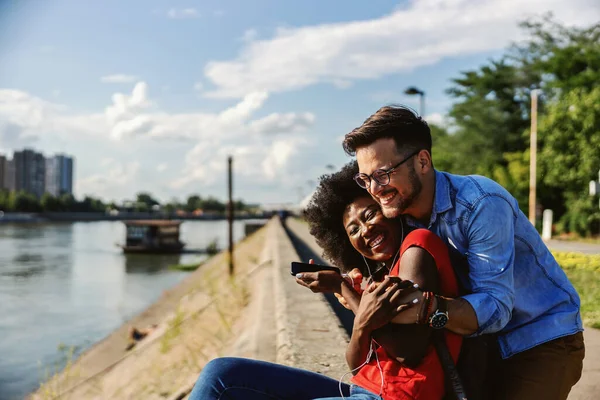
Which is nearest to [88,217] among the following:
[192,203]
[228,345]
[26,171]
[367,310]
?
[192,203]

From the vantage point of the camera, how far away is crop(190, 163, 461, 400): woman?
76.5 inches

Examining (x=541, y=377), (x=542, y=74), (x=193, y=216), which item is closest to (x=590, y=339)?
(x=541, y=377)

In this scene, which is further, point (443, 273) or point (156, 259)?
point (156, 259)

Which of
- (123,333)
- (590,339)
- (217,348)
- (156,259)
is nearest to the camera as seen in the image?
(590,339)

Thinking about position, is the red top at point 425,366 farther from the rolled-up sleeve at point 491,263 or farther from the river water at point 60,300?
the river water at point 60,300

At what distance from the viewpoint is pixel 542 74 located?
3095cm

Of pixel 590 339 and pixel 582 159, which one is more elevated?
pixel 582 159

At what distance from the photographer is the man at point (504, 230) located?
2113 millimetres

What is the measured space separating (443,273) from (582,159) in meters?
24.9

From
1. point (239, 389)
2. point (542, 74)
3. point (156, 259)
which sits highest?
point (542, 74)

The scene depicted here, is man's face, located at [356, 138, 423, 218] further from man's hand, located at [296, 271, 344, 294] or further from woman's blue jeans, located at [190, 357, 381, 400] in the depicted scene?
woman's blue jeans, located at [190, 357, 381, 400]

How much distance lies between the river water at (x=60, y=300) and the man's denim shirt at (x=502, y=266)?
971 centimetres

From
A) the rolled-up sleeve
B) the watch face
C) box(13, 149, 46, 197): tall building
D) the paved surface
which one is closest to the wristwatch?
the watch face

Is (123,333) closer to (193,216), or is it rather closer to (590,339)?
(590,339)
